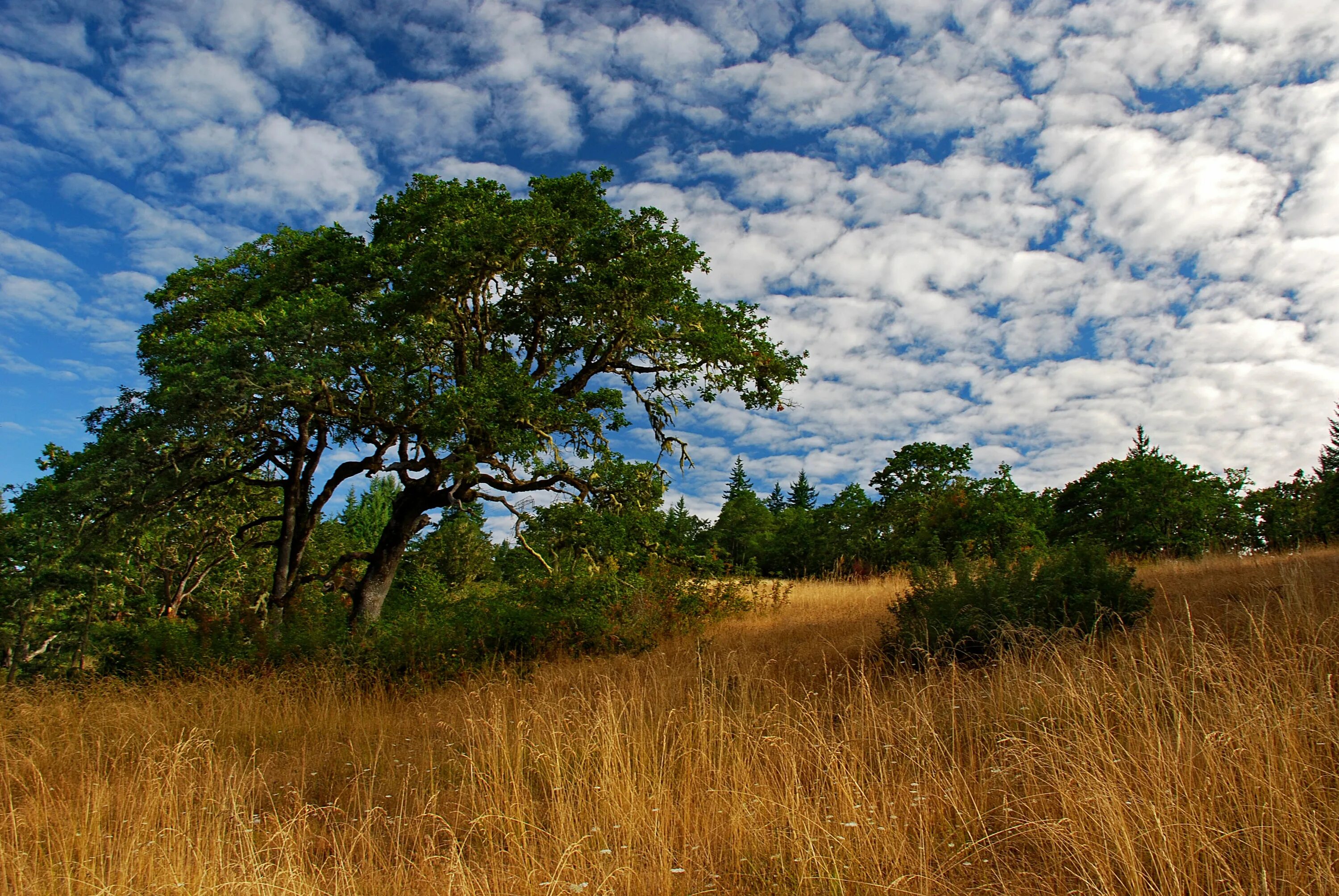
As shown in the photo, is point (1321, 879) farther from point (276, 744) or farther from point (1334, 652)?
point (276, 744)

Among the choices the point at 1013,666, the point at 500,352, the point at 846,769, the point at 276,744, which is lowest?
the point at 276,744

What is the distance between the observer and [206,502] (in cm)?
1656

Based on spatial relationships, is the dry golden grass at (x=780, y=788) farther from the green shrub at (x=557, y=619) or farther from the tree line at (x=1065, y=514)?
the tree line at (x=1065, y=514)

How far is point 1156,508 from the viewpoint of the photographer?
80.8 ft

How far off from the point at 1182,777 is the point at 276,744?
8094 mm

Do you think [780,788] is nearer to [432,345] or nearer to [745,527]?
[432,345]

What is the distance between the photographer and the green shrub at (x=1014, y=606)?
292 inches

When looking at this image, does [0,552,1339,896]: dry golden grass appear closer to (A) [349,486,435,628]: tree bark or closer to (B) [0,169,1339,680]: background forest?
(B) [0,169,1339,680]: background forest

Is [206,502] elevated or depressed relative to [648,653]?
elevated

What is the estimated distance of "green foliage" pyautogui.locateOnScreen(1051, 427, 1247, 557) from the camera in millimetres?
24125

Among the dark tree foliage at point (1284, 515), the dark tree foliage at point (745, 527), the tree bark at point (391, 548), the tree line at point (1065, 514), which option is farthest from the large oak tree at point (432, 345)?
the dark tree foliage at point (745, 527)

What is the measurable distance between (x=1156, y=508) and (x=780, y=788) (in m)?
25.9

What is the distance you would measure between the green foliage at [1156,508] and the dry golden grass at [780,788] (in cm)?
1894

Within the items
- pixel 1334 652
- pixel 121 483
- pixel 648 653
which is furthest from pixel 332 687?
pixel 1334 652
